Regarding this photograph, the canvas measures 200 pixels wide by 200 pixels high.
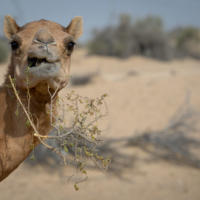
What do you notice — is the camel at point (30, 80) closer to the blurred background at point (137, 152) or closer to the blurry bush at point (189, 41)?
the blurred background at point (137, 152)

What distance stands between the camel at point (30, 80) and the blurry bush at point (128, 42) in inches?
1083

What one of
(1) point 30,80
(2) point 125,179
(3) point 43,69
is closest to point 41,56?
(3) point 43,69

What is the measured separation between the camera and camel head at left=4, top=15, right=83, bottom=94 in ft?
7.39

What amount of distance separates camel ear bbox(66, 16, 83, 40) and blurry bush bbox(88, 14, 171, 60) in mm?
26696

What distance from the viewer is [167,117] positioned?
32.2 ft

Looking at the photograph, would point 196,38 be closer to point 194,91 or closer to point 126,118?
point 194,91

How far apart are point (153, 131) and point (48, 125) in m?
6.47

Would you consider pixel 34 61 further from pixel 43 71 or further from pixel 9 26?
pixel 9 26

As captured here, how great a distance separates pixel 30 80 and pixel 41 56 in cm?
32

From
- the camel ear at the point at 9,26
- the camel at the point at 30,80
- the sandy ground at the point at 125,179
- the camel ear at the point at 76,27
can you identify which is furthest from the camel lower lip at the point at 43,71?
the sandy ground at the point at 125,179

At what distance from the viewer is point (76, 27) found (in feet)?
11.1

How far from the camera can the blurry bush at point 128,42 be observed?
99.0ft

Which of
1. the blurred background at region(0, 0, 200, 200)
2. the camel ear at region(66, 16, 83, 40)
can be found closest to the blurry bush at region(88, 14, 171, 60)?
the blurred background at region(0, 0, 200, 200)

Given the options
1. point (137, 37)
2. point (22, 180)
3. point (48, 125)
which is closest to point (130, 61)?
point (137, 37)
